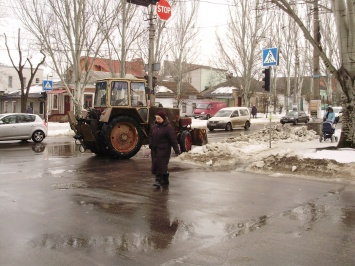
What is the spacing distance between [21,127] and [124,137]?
792 centimetres

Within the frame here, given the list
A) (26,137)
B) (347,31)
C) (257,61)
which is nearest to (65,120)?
(26,137)

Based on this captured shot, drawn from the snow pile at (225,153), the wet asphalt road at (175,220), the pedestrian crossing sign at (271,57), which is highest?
the pedestrian crossing sign at (271,57)

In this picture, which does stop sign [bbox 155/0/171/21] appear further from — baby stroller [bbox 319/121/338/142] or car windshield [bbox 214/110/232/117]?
car windshield [bbox 214/110/232/117]

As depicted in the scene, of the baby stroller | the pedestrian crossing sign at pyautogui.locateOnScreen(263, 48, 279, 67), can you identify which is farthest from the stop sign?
the baby stroller

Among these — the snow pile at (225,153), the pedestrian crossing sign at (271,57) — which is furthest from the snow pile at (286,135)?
the pedestrian crossing sign at (271,57)

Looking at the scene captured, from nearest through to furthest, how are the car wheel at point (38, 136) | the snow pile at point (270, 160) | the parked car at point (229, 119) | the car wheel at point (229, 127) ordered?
the snow pile at point (270, 160) → the car wheel at point (38, 136) → the parked car at point (229, 119) → the car wheel at point (229, 127)

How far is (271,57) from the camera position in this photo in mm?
13562

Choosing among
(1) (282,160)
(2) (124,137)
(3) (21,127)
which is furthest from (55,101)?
(1) (282,160)

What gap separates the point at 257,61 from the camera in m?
42.0

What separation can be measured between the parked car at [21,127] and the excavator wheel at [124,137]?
7.78 m

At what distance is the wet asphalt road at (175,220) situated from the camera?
4500mm

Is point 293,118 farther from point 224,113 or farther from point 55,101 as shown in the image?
point 55,101

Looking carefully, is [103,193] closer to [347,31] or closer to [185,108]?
[347,31]

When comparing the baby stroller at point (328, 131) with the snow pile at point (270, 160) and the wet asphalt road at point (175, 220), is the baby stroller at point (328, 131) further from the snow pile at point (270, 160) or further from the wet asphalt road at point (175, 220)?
the wet asphalt road at point (175, 220)
